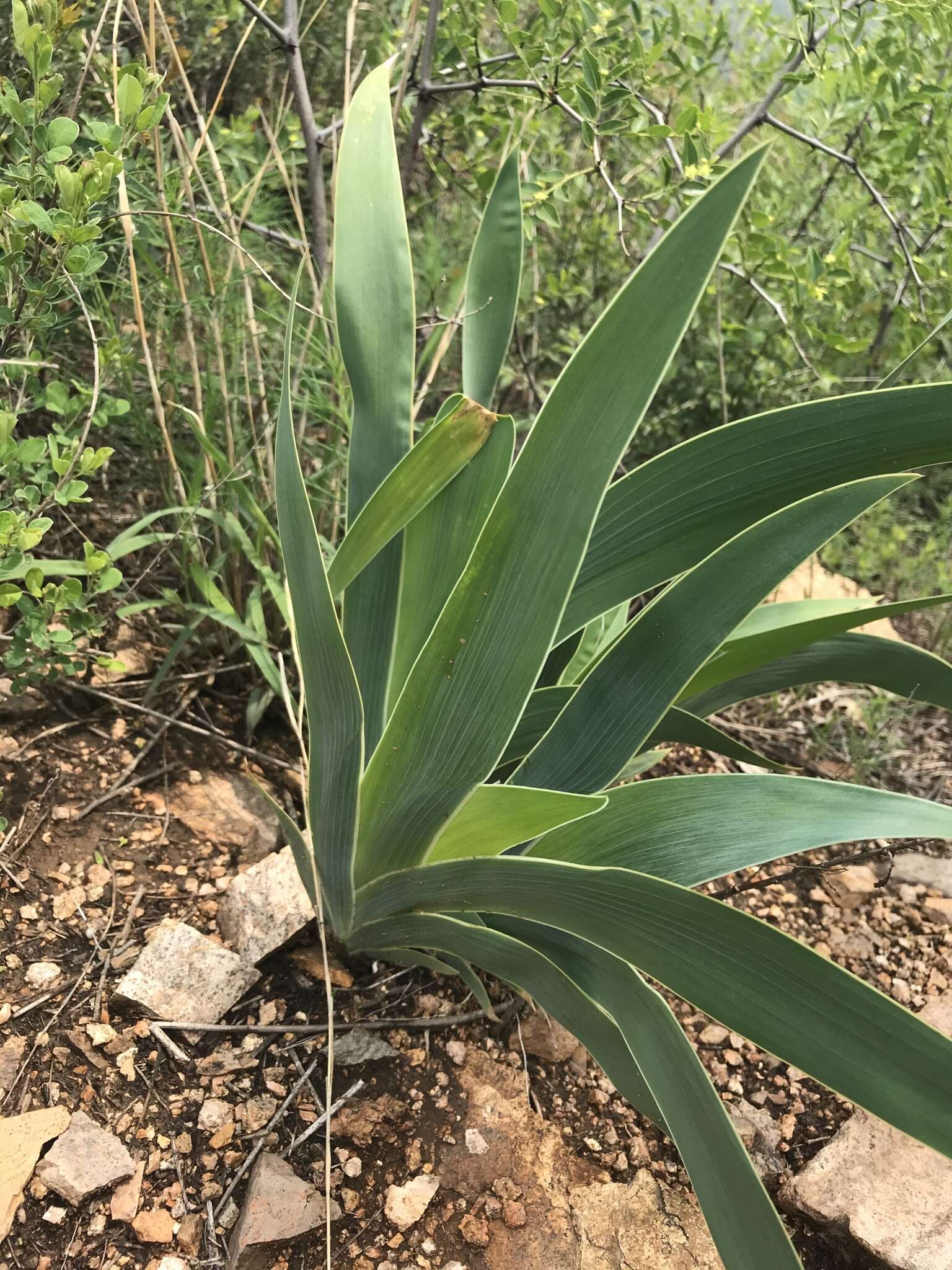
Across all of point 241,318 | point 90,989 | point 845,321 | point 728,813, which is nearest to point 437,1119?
point 90,989

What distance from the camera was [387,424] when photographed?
2.71ft

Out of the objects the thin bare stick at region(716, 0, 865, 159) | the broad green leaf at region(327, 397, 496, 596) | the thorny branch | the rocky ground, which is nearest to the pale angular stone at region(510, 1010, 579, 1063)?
the rocky ground

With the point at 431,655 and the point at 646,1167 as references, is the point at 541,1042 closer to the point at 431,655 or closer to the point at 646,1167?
the point at 646,1167

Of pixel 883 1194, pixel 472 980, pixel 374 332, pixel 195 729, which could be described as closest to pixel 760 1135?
pixel 883 1194

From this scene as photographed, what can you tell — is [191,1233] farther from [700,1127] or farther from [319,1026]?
[700,1127]

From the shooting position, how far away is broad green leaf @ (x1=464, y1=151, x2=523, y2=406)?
832 millimetres

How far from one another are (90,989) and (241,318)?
99 centimetres

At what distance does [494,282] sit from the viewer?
2.75ft

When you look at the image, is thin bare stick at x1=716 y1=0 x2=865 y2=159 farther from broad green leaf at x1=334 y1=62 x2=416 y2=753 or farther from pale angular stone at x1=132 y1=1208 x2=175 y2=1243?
pale angular stone at x1=132 y1=1208 x2=175 y2=1243

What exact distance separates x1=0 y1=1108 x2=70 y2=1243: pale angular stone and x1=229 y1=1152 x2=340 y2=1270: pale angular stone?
177 millimetres

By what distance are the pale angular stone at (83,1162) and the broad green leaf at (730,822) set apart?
49 cm

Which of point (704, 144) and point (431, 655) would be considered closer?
Answer: point (431, 655)

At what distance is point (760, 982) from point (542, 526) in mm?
330

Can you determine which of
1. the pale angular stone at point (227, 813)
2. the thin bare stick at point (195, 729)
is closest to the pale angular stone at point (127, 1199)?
the pale angular stone at point (227, 813)
